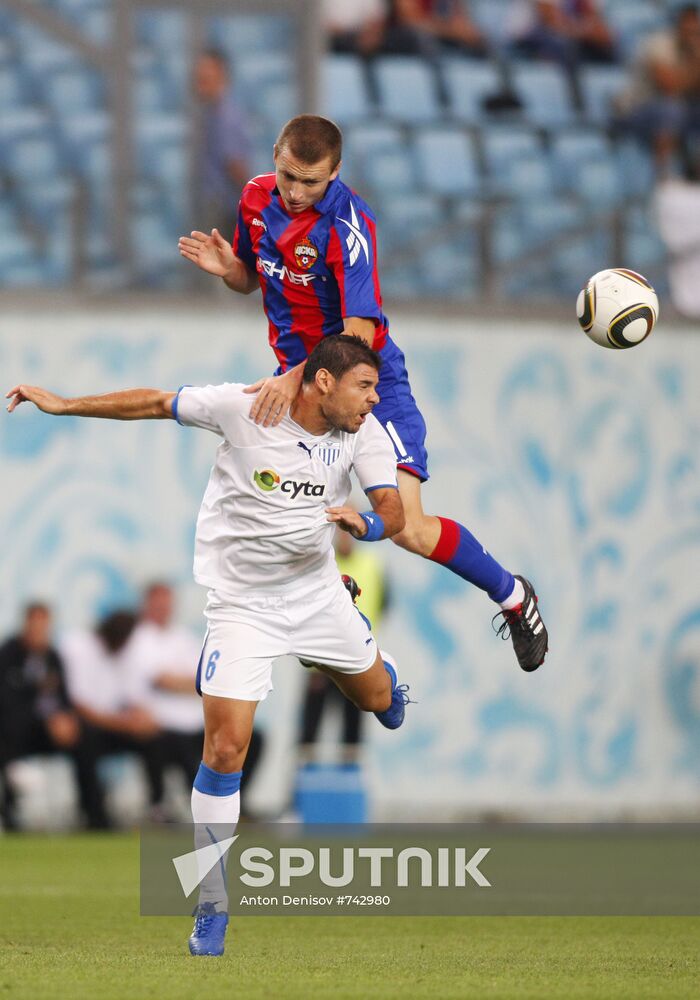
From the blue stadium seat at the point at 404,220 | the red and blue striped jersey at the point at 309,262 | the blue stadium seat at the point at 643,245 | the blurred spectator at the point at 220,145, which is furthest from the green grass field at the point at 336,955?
the blue stadium seat at the point at 643,245

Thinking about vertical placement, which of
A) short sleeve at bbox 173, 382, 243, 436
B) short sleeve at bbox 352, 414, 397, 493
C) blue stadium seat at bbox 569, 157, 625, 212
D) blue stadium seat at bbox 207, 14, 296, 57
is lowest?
short sleeve at bbox 352, 414, 397, 493

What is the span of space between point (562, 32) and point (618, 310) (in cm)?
951

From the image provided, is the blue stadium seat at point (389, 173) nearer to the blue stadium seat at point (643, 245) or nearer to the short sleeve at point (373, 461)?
the blue stadium seat at point (643, 245)

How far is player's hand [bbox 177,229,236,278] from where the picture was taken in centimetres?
752

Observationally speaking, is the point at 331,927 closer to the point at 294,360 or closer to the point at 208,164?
the point at 294,360

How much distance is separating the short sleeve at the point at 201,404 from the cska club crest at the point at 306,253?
0.77 meters

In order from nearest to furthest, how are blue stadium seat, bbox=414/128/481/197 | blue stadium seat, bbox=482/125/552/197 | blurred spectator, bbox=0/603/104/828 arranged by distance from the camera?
1. blurred spectator, bbox=0/603/104/828
2. blue stadium seat, bbox=414/128/481/197
3. blue stadium seat, bbox=482/125/552/197

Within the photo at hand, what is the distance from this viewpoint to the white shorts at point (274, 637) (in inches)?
261

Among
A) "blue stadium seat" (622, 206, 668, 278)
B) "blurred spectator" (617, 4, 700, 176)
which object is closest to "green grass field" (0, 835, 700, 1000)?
"blue stadium seat" (622, 206, 668, 278)

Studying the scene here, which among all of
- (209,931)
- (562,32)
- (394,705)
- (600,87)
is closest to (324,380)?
(394,705)

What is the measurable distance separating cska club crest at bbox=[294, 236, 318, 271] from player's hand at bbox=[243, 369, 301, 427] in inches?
26.5

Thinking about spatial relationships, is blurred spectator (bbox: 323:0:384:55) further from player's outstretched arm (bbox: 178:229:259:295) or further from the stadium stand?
player's outstretched arm (bbox: 178:229:259:295)

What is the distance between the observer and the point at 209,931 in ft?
21.7

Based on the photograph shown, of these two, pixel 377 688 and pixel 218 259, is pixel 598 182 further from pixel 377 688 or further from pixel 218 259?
pixel 377 688
